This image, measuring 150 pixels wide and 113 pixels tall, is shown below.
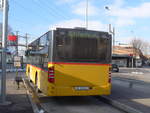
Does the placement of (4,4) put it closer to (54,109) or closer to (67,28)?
(67,28)

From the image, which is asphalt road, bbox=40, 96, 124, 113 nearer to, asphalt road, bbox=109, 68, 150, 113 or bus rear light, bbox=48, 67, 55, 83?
asphalt road, bbox=109, 68, 150, 113

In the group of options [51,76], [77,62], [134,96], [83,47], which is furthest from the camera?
[134,96]

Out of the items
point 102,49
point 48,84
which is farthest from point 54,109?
point 102,49

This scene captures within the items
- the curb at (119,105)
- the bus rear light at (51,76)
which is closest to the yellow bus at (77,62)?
the bus rear light at (51,76)

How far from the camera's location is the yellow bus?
9.62 metres

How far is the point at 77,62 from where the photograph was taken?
987cm

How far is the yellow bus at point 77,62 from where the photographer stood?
9.62 metres

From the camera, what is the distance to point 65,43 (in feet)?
32.1

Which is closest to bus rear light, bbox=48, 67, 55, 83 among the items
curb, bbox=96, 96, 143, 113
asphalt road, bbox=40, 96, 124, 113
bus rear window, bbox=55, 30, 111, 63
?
bus rear window, bbox=55, 30, 111, 63

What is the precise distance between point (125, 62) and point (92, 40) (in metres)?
62.2

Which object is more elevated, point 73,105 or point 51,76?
point 51,76

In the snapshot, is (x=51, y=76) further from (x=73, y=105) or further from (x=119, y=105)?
(x=119, y=105)

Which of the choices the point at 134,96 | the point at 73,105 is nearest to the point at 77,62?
the point at 73,105

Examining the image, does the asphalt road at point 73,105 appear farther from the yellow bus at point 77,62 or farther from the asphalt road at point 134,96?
the asphalt road at point 134,96
